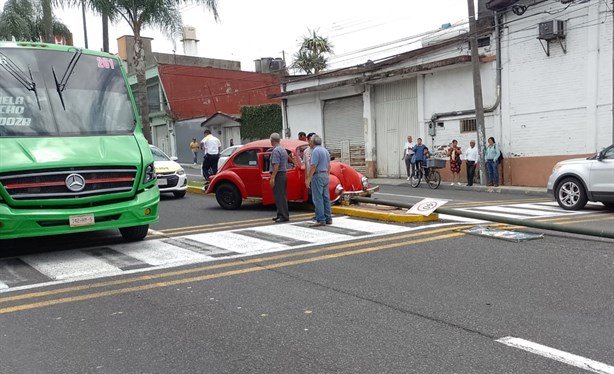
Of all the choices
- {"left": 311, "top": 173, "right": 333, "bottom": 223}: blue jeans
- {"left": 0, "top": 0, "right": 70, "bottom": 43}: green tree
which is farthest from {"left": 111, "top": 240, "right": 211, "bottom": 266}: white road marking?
{"left": 0, "top": 0, "right": 70, "bottom": 43}: green tree

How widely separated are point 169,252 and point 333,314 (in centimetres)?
368

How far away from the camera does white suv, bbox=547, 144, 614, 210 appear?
11922mm

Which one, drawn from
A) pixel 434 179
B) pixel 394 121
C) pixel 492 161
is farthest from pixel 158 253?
pixel 394 121

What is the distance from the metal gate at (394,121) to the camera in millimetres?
24328

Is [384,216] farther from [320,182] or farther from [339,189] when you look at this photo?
[339,189]

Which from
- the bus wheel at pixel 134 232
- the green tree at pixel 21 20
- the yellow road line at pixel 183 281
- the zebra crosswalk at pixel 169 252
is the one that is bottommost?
the yellow road line at pixel 183 281

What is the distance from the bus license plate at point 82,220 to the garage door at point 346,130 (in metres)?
20.1

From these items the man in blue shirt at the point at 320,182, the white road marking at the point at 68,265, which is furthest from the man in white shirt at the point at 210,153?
the white road marking at the point at 68,265

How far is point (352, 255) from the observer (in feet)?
25.0

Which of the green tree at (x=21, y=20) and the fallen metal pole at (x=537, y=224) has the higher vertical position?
the green tree at (x=21, y=20)

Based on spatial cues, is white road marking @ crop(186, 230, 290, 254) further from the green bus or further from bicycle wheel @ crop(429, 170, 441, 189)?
bicycle wheel @ crop(429, 170, 441, 189)

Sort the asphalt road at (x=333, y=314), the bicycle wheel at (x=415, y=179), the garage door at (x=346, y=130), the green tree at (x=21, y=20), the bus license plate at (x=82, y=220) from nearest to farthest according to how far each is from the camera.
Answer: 1. the asphalt road at (x=333, y=314)
2. the bus license plate at (x=82, y=220)
3. the bicycle wheel at (x=415, y=179)
4. the garage door at (x=346, y=130)
5. the green tree at (x=21, y=20)

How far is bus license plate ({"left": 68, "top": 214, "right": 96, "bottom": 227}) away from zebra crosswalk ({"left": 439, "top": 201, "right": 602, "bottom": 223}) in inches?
250

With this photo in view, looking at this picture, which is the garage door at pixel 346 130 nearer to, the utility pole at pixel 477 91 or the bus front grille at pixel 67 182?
the utility pole at pixel 477 91
